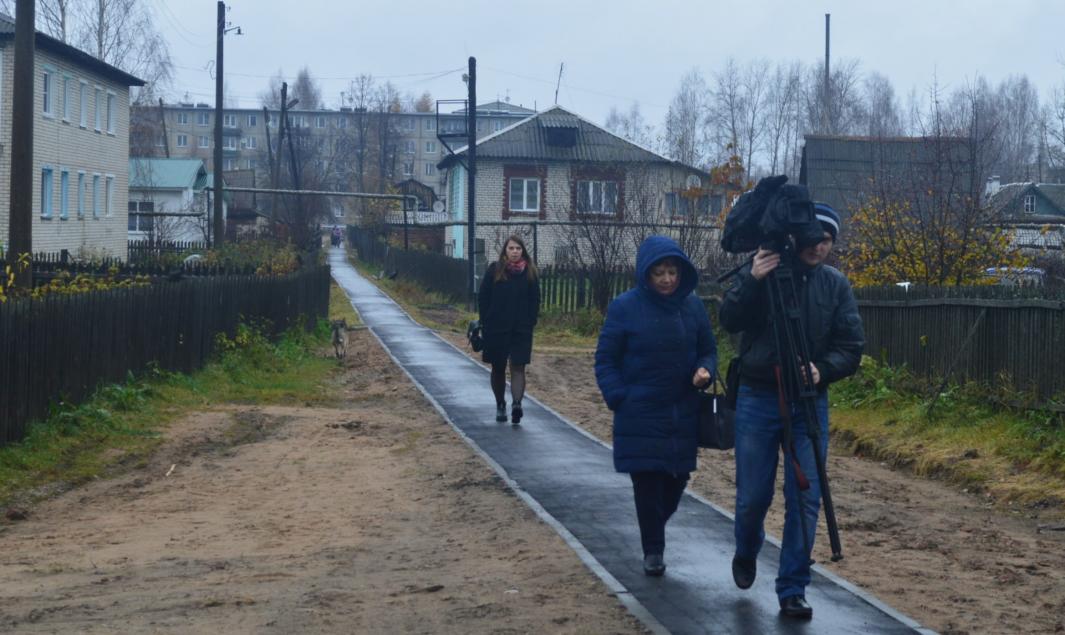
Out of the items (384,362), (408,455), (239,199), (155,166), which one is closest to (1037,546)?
(408,455)

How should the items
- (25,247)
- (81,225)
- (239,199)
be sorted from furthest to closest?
(239,199)
(81,225)
(25,247)

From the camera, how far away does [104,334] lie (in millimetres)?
14070

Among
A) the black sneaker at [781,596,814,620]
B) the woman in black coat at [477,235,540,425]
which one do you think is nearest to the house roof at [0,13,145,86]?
the woman in black coat at [477,235,540,425]

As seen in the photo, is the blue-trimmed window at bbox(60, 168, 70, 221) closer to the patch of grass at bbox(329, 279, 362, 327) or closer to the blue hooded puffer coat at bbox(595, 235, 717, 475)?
the patch of grass at bbox(329, 279, 362, 327)

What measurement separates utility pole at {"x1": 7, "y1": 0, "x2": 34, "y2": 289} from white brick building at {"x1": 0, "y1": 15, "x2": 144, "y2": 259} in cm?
2089

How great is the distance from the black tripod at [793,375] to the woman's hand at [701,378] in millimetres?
637

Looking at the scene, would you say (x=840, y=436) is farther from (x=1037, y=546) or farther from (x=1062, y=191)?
(x=1062, y=191)

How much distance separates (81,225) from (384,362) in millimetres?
25979

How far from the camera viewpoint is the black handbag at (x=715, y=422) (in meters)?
6.43

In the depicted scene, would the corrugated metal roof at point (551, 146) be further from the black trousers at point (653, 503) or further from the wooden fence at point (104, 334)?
the black trousers at point (653, 503)

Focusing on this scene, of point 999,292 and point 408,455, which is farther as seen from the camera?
point 999,292

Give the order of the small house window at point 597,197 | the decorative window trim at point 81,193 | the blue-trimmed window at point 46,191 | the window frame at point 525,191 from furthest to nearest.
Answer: the window frame at point 525,191 < the decorative window trim at point 81,193 < the blue-trimmed window at point 46,191 < the small house window at point 597,197

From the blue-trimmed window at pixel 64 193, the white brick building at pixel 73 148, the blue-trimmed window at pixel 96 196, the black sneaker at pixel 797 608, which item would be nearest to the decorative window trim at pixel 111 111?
the white brick building at pixel 73 148

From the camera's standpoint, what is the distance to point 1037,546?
834 cm
